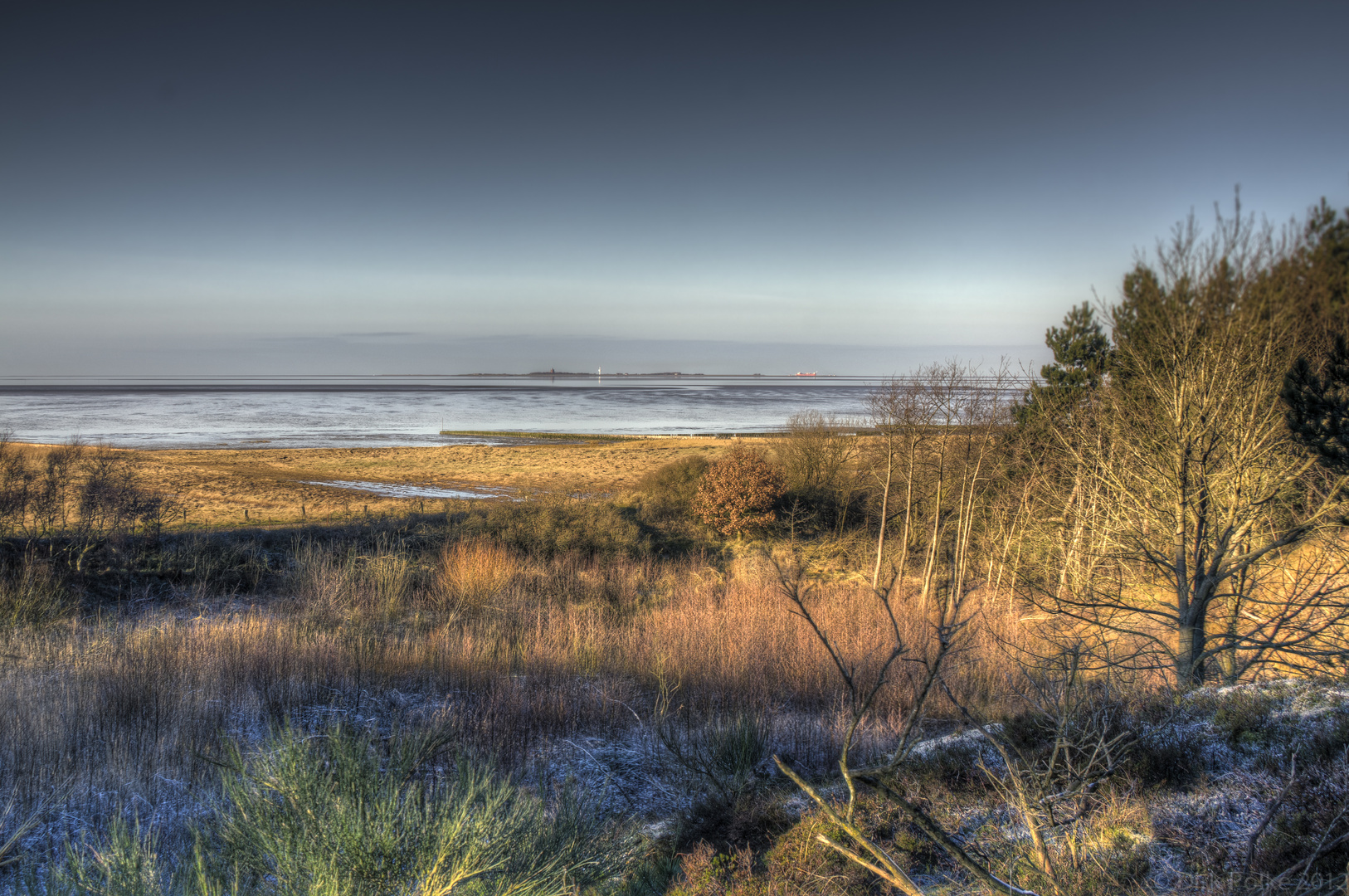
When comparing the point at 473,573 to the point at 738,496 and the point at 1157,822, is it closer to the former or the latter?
the point at 738,496

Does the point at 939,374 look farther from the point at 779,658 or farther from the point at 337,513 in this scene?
the point at 337,513

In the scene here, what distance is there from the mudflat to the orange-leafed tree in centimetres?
420

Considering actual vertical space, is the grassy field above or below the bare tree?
below

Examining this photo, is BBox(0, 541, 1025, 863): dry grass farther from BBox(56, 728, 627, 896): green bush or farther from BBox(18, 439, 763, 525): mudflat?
BBox(18, 439, 763, 525): mudflat

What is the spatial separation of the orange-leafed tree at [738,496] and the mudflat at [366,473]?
420 centimetres

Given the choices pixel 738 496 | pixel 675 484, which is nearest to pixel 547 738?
pixel 738 496

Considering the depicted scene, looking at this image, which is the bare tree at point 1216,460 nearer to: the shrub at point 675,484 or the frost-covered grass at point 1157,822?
the frost-covered grass at point 1157,822

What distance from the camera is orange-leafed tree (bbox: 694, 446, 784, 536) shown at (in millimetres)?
18719

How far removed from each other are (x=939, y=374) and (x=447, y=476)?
18.4 m

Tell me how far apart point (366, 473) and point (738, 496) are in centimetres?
1510

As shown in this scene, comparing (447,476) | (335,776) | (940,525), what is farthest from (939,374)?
(447,476)

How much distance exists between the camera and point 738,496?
736 inches

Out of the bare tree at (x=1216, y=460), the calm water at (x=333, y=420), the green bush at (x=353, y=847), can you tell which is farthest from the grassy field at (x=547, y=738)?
the calm water at (x=333, y=420)

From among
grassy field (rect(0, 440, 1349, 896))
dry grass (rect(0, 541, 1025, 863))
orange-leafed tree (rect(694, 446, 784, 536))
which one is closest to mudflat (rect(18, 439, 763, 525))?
Answer: orange-leafed tree (rect(694, 446, 784, 536))
